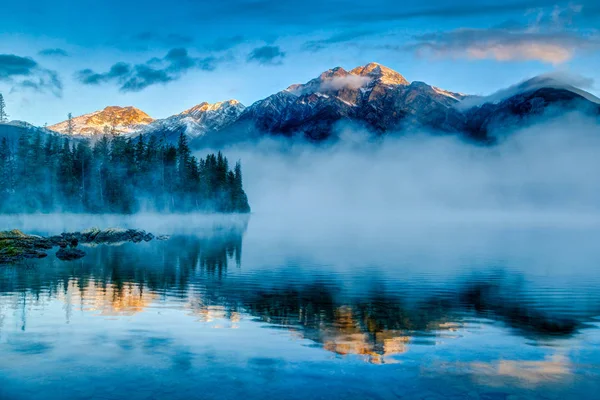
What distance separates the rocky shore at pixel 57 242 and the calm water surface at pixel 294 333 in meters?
6.71

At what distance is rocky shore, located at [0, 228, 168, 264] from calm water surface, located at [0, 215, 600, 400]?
6.71 meters

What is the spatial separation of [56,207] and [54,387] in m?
158

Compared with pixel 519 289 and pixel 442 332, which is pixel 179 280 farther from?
pixel 519 289

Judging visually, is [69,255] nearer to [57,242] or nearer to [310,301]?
[57,242]

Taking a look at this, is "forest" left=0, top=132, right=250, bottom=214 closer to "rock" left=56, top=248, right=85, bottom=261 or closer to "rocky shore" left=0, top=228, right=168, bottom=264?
"rocky shore" left=0, top=228, right=168, bottom=264

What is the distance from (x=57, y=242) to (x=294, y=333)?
5258 centimetres

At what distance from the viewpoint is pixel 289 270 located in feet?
154

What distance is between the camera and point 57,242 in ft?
216

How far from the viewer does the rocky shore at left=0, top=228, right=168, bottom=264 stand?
52344 mm

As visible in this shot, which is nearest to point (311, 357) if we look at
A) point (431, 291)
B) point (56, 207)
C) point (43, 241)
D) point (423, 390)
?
point (423, 390)

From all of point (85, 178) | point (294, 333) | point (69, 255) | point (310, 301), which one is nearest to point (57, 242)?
point (69, 255)

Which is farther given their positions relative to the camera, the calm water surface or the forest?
the forest

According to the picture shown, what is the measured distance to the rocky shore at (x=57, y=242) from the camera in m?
52.3

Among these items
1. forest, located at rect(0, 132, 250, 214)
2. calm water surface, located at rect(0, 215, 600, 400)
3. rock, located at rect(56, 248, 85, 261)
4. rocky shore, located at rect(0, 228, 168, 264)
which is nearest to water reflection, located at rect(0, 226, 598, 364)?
calm water surface, located at rect(0, 215, 600, 400)
